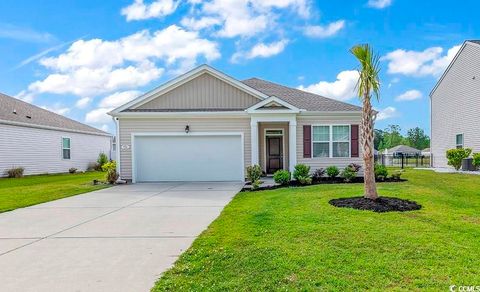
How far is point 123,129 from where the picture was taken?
1611 centimetres

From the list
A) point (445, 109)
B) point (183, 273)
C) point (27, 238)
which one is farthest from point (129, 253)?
point (445, 109)

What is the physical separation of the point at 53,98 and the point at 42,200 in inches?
572

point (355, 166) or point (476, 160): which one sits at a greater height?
point (476, 160)

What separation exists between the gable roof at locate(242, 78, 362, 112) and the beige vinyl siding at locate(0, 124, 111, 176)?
13553mm

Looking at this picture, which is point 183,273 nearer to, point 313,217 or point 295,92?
point 313,217

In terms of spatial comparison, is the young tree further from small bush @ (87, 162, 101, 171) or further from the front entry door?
small bush @ (87, 162, 101, 171)

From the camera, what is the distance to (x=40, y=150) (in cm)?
2264

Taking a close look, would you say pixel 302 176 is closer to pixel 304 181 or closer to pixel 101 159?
pixel 304 181

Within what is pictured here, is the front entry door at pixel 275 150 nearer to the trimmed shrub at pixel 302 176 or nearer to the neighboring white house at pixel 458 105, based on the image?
the trimmed shrub at pixel 302 176

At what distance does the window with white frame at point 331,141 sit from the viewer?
16.2 metres

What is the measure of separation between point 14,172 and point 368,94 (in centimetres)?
1972

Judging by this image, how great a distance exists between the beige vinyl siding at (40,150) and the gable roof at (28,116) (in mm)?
366

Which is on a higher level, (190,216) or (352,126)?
(352,126)

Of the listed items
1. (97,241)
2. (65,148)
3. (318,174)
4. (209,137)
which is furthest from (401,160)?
(97,241)
